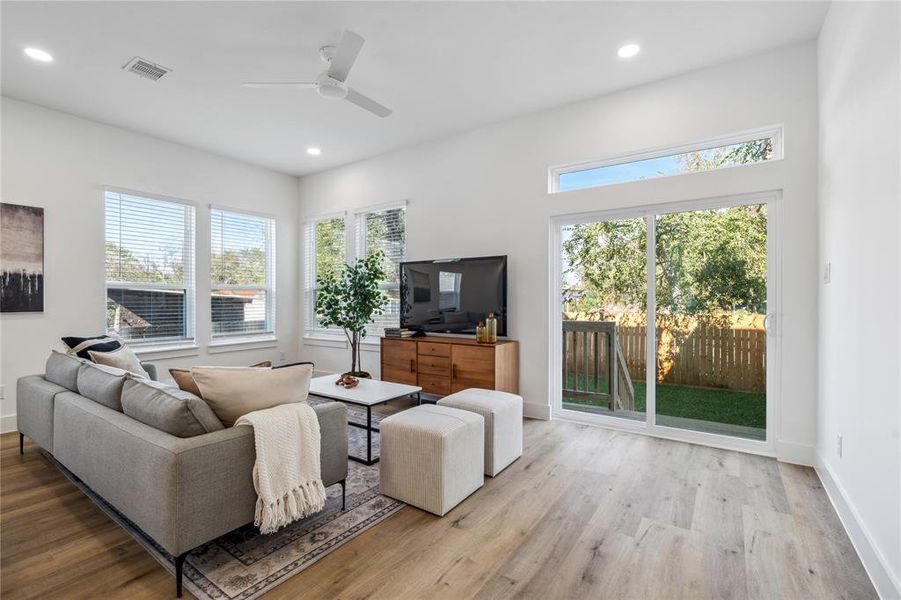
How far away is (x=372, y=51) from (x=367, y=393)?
8.31 feet

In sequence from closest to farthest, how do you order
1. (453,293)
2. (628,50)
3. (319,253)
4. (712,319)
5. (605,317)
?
(628,50) < (712,319) < (605,317) < (453,293) < (319,253)

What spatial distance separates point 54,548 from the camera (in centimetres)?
197

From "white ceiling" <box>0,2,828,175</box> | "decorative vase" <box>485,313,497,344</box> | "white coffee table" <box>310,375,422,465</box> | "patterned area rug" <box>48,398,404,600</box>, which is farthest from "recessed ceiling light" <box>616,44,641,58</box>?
"patterned area rug" <box>48,398,404,600</box>

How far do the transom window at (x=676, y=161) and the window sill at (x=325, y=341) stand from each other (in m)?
3.39

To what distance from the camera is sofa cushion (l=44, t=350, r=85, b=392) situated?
2539 mm

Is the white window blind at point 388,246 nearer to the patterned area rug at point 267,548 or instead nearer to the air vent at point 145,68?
the air vent at point 145,68

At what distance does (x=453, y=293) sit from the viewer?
452 centimetres

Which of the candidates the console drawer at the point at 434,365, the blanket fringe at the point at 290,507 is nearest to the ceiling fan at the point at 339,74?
the console drawer at the point at 434,365

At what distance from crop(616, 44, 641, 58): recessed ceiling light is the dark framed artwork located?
5176 mm

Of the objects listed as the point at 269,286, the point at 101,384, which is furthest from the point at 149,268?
the point at 101,384

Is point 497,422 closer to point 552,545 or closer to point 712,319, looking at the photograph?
point 552,545

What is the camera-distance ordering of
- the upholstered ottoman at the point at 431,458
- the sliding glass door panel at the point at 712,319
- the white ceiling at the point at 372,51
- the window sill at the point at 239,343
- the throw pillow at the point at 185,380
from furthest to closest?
the window sill at the point at 239,343
the sliding glass door panel at the point at 712,319
the white ceiling at the point at 372,51
the upholstered ottoman at the point at 431,458
the throw pillow at the point at 185,380

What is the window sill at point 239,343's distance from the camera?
→ 5.23 metres

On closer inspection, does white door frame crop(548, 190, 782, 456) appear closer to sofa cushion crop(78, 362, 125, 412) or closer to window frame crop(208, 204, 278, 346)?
sofa cushion crop(78, 362, 125, 412)
